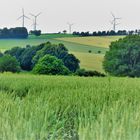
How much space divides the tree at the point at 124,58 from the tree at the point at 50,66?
5.21m

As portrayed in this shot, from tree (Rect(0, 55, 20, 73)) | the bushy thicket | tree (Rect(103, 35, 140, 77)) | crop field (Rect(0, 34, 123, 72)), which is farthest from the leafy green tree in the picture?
tree (Rect(0, 55, 20, 73))

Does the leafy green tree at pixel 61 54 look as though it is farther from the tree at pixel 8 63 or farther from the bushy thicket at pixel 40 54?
the tree at pixel 8 63

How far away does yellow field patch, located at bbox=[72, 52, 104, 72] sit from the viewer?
52.2 meters

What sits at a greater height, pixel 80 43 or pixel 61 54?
pixel 80 43

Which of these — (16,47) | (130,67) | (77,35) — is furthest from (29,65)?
(130,67)

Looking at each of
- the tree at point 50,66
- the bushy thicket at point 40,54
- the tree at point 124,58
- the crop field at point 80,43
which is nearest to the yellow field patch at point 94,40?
the crop field at point 80,43

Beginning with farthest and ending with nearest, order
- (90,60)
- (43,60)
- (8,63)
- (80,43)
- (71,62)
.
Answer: (80,43) → (90,60) → (71,62) → (43,60) → (8,63)

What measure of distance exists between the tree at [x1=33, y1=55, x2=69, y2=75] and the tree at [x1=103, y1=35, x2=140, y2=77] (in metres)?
5.21

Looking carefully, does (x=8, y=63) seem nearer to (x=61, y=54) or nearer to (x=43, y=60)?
(x=43, y=60)

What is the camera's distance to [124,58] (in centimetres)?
4909

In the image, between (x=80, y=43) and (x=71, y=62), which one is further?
(x=80, y=43)

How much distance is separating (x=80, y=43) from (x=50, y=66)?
7.07 m

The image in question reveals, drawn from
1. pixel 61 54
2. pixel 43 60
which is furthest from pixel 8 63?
pixel 61 54

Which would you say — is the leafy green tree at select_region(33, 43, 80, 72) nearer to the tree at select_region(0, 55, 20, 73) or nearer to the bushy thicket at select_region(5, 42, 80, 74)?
the bushy thicket at select_region(5, 42, 80, 74)
